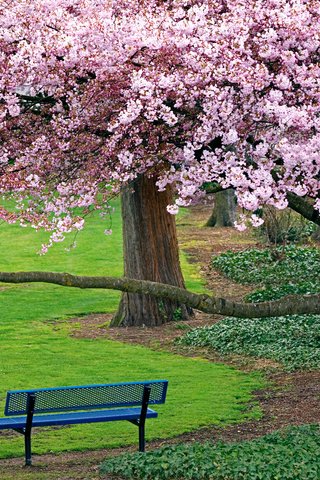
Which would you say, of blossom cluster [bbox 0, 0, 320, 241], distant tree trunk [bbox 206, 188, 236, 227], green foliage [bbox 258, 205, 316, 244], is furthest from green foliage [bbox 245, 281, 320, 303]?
distant tree trunk [bbox 206, 188, 236, 227]

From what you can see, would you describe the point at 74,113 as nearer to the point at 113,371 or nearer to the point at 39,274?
the point at 39,274

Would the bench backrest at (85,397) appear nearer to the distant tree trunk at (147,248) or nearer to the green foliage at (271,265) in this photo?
the distant tree trunk at (147,248)

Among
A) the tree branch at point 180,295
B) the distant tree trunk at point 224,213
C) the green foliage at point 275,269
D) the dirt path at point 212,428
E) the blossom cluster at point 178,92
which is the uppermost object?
the blossom cluster at point 178,92

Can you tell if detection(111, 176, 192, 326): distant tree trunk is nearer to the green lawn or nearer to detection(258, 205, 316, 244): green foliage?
the green lawn

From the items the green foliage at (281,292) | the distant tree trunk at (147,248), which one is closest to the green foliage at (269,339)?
the distant tree trunk at (147,248)

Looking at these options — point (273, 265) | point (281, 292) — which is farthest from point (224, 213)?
point (281, 292)

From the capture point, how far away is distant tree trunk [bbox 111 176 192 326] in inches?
683

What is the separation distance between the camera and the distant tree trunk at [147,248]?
17.3 meters

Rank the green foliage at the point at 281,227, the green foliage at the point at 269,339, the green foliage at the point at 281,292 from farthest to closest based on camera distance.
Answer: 1. the green foliage at the point at 281,227
2. the green foliage at the point at 281,292
3. the green foliage at the point at 269,339

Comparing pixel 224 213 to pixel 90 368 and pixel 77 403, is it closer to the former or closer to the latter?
pixel 90 368

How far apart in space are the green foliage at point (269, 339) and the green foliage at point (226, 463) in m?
5.70

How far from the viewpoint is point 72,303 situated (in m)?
21.8

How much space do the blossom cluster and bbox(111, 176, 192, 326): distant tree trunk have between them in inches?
278

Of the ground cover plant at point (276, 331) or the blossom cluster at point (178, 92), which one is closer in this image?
the blossom cluster at point (178, 92)
